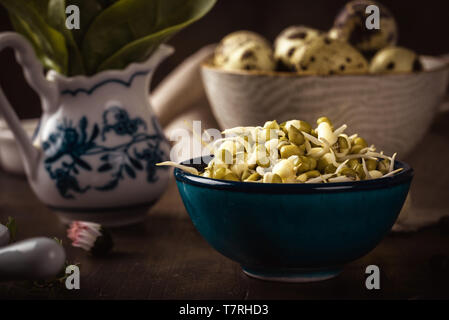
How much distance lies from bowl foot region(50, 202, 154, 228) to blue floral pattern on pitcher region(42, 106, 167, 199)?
0.03 m

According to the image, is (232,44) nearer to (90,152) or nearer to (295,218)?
(90,152)

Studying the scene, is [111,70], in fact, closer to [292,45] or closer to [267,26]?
[292,45]

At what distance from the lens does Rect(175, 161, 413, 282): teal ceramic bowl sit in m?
0.55

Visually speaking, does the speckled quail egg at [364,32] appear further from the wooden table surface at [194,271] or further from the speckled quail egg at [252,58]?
the wooden table surface at [194,271]

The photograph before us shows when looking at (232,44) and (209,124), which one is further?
(209,124)

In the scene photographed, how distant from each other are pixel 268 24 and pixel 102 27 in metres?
0.77

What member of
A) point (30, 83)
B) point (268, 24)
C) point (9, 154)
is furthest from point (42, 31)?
point (268, 24)

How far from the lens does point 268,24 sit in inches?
59.5

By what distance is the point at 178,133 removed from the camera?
3.60 feet

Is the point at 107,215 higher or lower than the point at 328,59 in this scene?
lower

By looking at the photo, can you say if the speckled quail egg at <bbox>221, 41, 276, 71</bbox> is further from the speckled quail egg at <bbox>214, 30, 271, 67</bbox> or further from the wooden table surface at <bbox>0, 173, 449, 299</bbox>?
the wooden table surface at <bbox>0, 173, 449, 299</bbox>

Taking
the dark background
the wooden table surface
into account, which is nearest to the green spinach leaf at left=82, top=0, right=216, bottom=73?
the wooden table surface

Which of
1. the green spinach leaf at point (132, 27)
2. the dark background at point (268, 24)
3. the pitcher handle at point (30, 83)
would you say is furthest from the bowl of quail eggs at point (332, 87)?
the dark background at point (268, 24)
